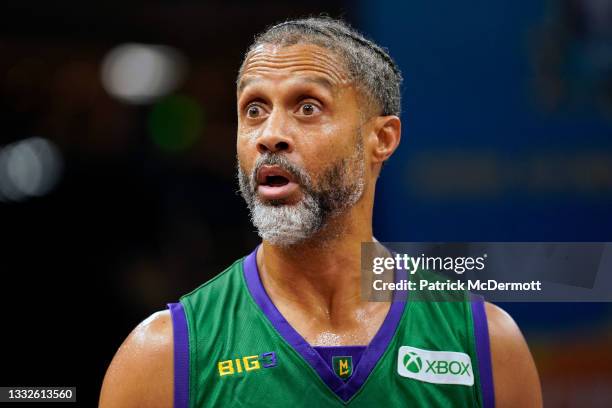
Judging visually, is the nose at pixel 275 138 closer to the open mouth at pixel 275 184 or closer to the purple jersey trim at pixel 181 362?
the open mouth at pixel 275 184

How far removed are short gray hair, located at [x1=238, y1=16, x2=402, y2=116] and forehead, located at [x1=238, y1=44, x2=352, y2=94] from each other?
0.9 inches

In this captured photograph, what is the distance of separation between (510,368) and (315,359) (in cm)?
57

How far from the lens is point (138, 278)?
3.84 metres

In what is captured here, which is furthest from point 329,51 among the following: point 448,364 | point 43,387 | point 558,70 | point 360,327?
point 43,387

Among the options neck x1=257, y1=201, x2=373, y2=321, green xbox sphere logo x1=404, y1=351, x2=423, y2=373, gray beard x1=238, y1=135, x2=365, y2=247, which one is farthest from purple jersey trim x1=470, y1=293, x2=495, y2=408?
gray beard x1=238, y1=135, x2=365, y2=247

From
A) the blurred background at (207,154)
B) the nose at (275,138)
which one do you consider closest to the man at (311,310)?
the nose at (275,138)

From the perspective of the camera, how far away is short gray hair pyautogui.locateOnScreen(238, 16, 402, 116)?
246cm

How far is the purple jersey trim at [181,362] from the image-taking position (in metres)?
2.30

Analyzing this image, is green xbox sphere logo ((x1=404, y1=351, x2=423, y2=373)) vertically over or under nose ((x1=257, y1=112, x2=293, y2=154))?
under

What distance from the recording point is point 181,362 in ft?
7.64

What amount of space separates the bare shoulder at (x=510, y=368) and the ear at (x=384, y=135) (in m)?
0.55

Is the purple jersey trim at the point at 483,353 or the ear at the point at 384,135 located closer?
the purple jersey trim at the point at 483,353

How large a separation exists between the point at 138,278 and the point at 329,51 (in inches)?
70.2

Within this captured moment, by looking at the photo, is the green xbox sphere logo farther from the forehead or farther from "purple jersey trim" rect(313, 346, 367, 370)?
the forehead
